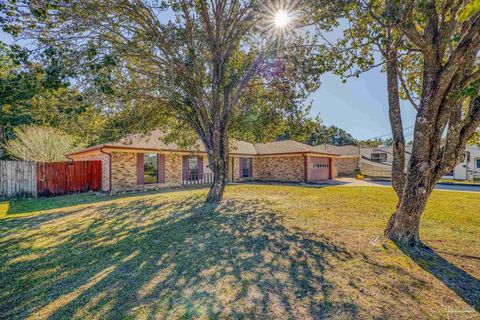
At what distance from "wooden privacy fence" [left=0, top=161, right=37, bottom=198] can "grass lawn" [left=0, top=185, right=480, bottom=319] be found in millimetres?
6564

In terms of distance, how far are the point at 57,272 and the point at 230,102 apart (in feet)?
24.4

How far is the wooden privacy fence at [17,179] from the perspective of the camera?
480 inches

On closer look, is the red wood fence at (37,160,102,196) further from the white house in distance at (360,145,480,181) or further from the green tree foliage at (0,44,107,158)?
the white house in distance at (360,145,480,181)

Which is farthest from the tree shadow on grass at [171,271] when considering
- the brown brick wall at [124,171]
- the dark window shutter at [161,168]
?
the dark window shutter at [161,168]

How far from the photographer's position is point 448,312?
2877mm

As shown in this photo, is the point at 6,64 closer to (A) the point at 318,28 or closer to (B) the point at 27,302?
(B) the point at 27,302

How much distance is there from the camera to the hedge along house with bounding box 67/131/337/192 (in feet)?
46.2

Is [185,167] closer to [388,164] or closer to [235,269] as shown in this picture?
[235,269]

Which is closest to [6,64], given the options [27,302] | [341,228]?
[27,302]

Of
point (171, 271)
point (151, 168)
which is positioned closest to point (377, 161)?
point (151, 168)

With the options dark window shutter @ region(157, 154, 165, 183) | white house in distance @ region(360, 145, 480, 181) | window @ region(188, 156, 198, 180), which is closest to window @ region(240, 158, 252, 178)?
window @ region(188, 156, 198, 180)

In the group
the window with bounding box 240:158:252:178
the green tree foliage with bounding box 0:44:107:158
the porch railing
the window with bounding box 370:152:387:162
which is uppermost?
the green tree foliage with bounding box 0:44:107:158

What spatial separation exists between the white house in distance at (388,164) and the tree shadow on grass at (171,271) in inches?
767

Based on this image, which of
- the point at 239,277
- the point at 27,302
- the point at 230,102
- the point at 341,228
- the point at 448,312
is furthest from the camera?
the point at 230,102
